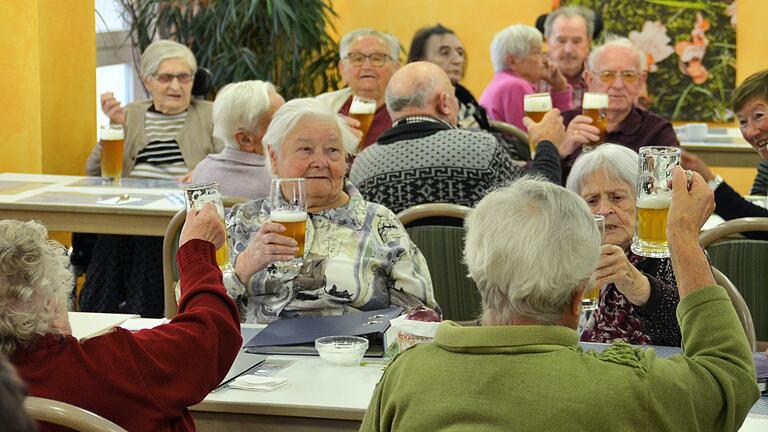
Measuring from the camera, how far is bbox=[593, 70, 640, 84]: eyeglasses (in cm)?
491

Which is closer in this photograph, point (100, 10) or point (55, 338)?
point (55, 338)

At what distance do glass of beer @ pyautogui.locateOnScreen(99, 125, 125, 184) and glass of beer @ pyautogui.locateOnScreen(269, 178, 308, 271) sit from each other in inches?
79.4

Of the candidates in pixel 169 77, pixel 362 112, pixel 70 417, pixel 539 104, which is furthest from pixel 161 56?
pixel 70 417

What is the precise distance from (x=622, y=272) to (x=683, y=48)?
537 cm

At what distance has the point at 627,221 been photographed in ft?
9.68

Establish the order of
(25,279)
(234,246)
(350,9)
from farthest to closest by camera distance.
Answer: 1. (350,9)
2. (234,246)
3. (25,279)

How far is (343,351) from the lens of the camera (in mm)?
2498

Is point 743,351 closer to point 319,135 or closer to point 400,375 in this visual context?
point 400,375

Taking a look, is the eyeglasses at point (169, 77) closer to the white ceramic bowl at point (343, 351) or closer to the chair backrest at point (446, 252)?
the chair backrest at point (446, 252)

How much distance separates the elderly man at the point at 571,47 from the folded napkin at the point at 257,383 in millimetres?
4191

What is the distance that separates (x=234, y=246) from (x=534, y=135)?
1.45 meters

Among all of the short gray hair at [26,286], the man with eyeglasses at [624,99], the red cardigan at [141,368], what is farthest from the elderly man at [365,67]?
the short gray hair at [26,286]

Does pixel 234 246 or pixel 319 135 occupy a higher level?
pixel 319 135

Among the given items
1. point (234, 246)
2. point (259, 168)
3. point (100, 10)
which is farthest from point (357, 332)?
point (100, 10)
